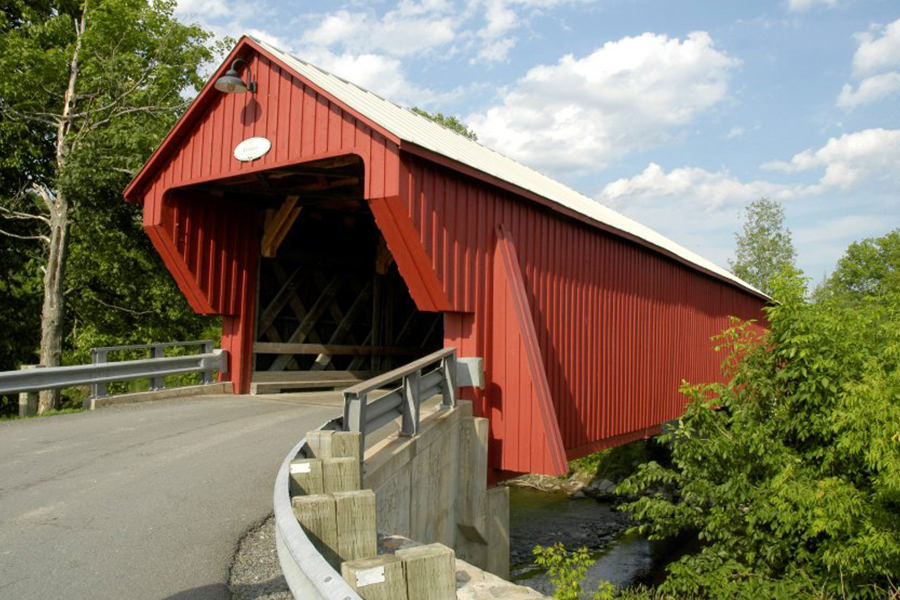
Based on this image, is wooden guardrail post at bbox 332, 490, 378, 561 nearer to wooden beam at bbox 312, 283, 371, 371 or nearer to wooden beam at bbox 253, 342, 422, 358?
wooden beam at bbox 253, 342, 422, 358

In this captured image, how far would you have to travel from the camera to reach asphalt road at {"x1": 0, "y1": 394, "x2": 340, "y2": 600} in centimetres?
350

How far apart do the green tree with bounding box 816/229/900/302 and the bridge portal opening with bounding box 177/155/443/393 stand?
43691 millimetres

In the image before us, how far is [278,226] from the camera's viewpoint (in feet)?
36.1

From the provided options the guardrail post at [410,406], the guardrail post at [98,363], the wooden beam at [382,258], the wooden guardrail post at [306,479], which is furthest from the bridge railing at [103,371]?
the wooden guardrail post at [306,479]

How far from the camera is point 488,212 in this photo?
27.6 feet

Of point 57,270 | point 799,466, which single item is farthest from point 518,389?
point 57,270

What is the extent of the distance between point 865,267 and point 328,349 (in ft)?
164

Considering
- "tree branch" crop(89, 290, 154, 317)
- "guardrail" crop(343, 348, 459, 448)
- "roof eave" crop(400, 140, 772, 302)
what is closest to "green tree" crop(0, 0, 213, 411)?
"tree branch" crop(89, 290, 154, 317)

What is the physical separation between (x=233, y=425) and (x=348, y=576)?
20.5ft

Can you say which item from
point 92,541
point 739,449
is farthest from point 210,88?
point 739,449

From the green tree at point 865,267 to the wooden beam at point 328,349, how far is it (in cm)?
4333

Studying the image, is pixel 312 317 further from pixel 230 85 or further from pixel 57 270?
pixel 57 270

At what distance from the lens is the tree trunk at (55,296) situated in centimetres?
1452

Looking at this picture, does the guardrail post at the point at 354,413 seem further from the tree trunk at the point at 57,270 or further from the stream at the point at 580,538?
the tree trunk at the point at 57,270
